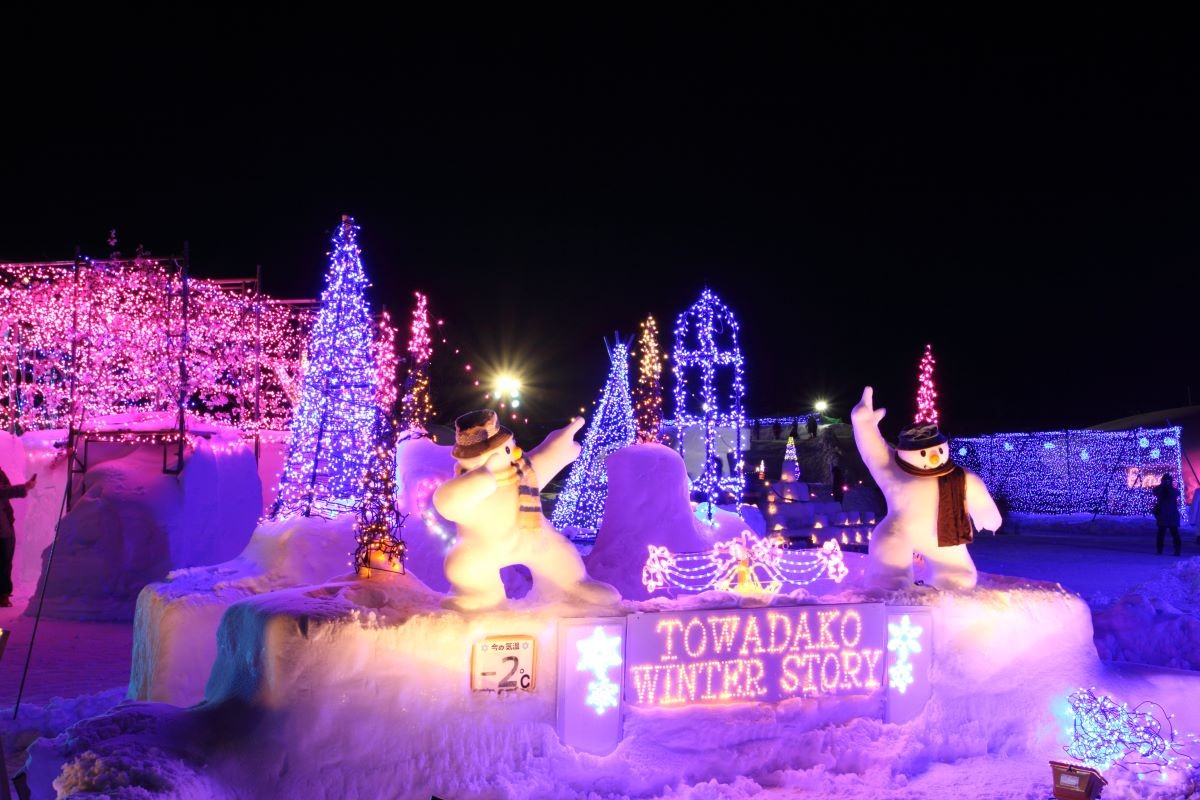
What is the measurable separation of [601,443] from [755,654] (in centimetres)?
1057

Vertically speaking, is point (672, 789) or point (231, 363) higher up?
point (231, 363)

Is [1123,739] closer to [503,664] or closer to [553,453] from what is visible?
[503,664]

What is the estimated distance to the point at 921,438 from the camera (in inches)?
239

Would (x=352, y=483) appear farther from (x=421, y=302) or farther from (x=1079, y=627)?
(x=1079, y=627)

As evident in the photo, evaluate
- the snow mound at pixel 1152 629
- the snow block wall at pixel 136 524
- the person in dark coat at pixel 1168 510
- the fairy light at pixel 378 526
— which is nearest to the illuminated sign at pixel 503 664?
the fairy light at pixel 378 526

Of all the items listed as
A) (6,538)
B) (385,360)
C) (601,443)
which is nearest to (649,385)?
(601,443)

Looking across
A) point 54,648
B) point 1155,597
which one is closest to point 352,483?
point 54,648

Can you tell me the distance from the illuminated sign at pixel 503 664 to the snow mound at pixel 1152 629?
221 inches

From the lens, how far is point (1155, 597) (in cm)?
853

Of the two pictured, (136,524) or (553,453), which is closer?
(553,453)

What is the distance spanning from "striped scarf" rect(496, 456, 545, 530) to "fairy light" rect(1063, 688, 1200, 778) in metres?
3.37

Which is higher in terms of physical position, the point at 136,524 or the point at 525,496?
the point at 525,496

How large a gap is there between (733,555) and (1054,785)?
2.15 m

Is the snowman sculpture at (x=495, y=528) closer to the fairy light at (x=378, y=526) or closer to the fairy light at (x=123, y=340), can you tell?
the fairy light at (x=378, y=526)
